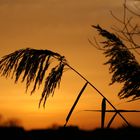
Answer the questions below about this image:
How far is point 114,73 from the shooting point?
4.43 metres

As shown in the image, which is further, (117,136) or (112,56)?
(112,56)

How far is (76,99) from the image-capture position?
13.4ft

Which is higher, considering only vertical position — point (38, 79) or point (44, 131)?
point (38, 79)

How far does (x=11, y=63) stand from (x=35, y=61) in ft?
0.70

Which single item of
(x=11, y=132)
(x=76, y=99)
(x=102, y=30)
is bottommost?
(x=11, y=132)

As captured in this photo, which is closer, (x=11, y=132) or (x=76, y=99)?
(x=76, y=99)

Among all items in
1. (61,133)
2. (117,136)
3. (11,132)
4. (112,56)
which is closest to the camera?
(117,136)

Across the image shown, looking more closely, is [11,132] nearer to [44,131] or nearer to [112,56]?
[44,131]

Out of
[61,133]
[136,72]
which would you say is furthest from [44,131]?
[136,72]

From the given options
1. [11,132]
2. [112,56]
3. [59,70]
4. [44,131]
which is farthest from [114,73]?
[11,132]

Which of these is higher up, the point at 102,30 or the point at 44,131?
the point at 102,30

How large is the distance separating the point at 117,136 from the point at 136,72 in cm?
66

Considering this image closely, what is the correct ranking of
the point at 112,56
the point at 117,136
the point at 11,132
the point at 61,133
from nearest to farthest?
the point at 117,136 < the point at 61,133 < the point at 112,56 < the point at 11,132

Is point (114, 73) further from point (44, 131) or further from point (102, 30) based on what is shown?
point (44, 131)
